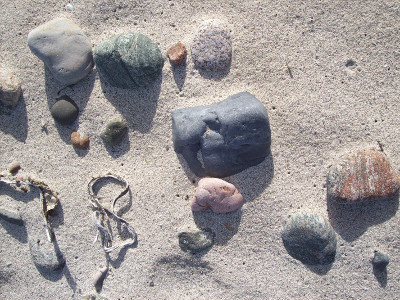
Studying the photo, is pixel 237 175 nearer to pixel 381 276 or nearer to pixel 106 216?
pixel 106 216

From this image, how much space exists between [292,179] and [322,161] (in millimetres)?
271

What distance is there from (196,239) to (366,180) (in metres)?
1.36

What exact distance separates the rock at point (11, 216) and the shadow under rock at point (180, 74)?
175cm

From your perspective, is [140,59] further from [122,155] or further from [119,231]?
[119,231]

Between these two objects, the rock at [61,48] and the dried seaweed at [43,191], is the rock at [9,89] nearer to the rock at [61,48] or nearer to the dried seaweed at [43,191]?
the rock at [61,48]

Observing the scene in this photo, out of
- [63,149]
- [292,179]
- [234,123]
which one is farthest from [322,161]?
[63,149]

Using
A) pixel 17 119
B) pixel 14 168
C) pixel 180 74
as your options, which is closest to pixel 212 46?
pixel 180 74

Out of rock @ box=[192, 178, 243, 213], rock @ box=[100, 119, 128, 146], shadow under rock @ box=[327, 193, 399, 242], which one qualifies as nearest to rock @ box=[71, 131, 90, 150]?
rock @ box=[100, 119, 128, 146]

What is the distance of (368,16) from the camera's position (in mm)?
2523

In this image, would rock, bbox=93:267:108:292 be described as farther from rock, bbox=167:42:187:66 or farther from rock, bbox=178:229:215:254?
rock, bbox=167:42:187:66

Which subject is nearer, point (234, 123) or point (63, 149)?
point (234, 123)

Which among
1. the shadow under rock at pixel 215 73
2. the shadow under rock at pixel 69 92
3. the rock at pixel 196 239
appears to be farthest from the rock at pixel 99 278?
the shadow under rock at pixel 215 73

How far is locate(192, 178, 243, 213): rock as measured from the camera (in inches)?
97.2

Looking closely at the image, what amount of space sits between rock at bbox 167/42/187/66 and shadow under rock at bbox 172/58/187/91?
0.11 feet
